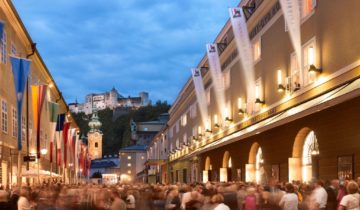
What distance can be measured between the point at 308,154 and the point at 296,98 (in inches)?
91.7

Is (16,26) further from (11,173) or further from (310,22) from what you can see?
(310,22)

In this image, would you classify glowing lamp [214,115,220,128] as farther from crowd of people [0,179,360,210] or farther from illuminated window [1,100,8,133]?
crowd of people [0,179,360,210]

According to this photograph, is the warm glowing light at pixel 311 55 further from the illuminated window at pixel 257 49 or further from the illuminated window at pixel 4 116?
the illuminated window at pixel 4 116

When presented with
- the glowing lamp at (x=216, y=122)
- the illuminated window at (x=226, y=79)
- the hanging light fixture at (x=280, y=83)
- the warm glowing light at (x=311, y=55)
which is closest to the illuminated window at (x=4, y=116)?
the hanging light fixture at (x=280, y=83)

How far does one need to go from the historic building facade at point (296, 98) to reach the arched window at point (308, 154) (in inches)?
1.6

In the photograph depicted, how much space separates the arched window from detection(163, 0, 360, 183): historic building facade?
4 centimetres

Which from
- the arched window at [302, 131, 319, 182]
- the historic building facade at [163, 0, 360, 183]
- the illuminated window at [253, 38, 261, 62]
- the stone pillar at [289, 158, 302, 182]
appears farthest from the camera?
the illuminated window at [253, 38, 261, 62]

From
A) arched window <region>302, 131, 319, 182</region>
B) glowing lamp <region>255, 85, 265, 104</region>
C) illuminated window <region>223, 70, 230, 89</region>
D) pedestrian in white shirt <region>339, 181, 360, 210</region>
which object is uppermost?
illuminated window <region>223, 70, 230, 89</region>

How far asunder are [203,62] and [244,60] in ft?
78.4

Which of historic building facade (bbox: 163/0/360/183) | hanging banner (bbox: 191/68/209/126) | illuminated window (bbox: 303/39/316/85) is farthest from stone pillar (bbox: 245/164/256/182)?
hanging banner (bbox: 191/68/209/126)

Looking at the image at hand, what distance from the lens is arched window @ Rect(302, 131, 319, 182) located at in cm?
2467

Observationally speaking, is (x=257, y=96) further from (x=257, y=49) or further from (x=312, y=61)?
(x=312, y=61)

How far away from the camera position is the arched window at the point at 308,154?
24.7 meters

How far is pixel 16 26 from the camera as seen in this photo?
38312 millimetres
